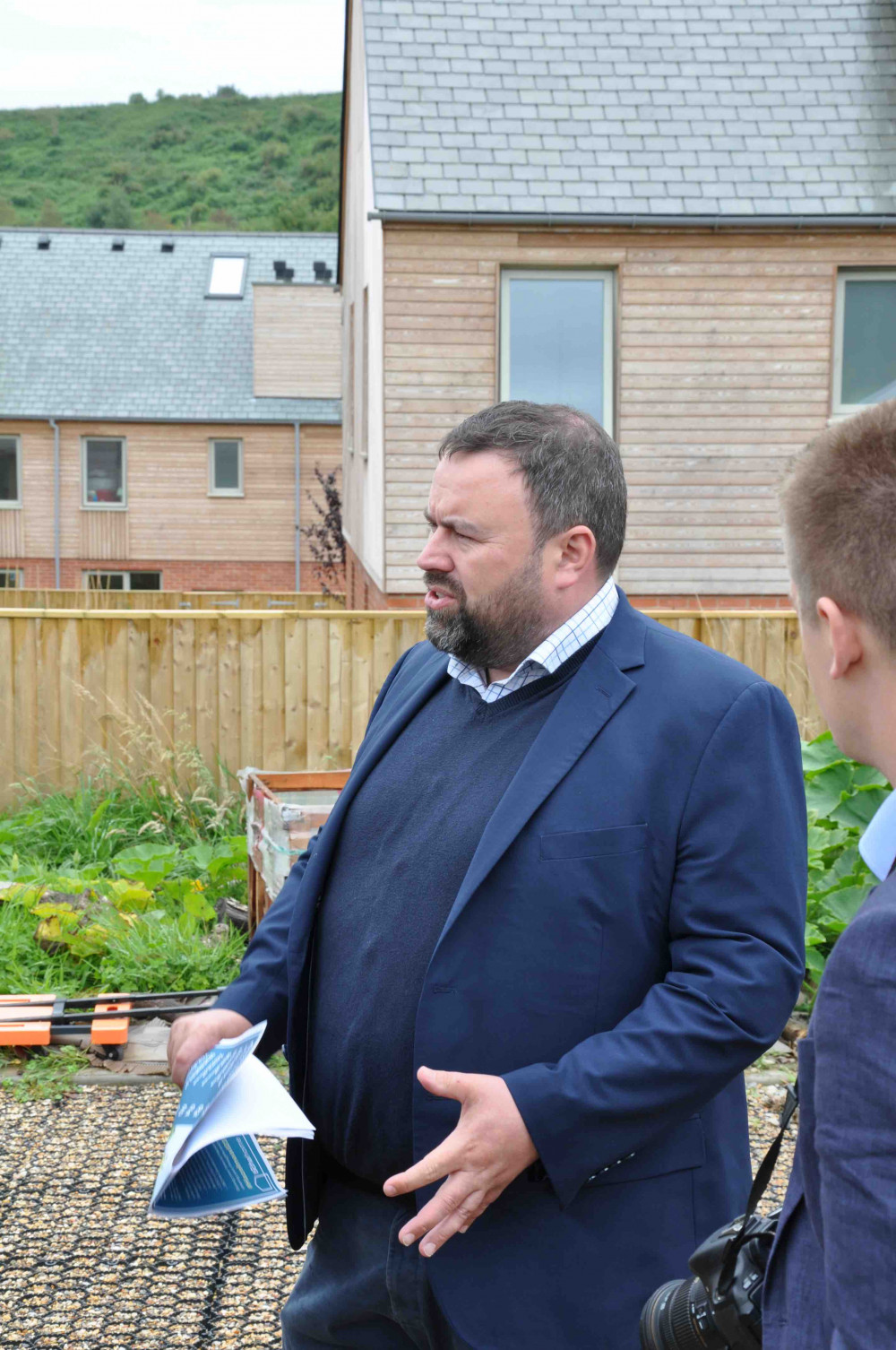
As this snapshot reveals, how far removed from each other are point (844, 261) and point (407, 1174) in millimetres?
11682

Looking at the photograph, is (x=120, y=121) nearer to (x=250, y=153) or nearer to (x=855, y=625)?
(x=250, y=153)

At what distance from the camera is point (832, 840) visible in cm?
577

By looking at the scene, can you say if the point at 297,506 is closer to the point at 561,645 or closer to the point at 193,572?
the point at 193,572

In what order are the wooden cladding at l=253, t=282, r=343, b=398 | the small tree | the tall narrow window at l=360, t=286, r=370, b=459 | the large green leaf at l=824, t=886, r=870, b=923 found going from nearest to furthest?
1. the large green leaf at l=824, t=886, r=870, b=923
2. the tall narrow window at l=360, t=286, r=370, b=459
3. the small tree
4. the wooden cladding at l=253, t=282, r=343, b=398

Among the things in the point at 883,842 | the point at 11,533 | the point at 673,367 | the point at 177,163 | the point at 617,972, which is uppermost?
the point at 177,163

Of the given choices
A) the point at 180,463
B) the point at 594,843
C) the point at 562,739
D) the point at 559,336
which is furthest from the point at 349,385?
the point at 594,843

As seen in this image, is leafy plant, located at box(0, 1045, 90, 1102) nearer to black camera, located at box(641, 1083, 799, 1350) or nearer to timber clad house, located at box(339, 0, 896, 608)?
black camera, located at box(641, 1083, 799, 1350)

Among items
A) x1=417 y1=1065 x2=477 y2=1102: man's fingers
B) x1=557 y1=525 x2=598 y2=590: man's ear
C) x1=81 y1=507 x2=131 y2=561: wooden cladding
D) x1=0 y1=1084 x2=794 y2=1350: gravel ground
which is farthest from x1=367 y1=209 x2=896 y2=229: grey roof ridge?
x1=81 y1=507 x2=131 y2=561: wooden cladding

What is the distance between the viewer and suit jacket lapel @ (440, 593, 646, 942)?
6.40 ft

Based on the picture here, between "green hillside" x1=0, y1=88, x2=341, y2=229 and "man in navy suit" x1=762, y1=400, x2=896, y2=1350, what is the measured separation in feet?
307

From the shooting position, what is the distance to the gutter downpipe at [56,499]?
31.0m

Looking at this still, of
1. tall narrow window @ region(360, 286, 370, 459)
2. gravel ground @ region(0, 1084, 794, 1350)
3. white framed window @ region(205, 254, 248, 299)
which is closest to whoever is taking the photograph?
gravel ground @ region(0, 1084, 794, 1350)

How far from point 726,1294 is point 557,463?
4.38 ft

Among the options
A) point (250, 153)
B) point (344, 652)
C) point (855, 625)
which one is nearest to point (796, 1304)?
point (855, 625)
